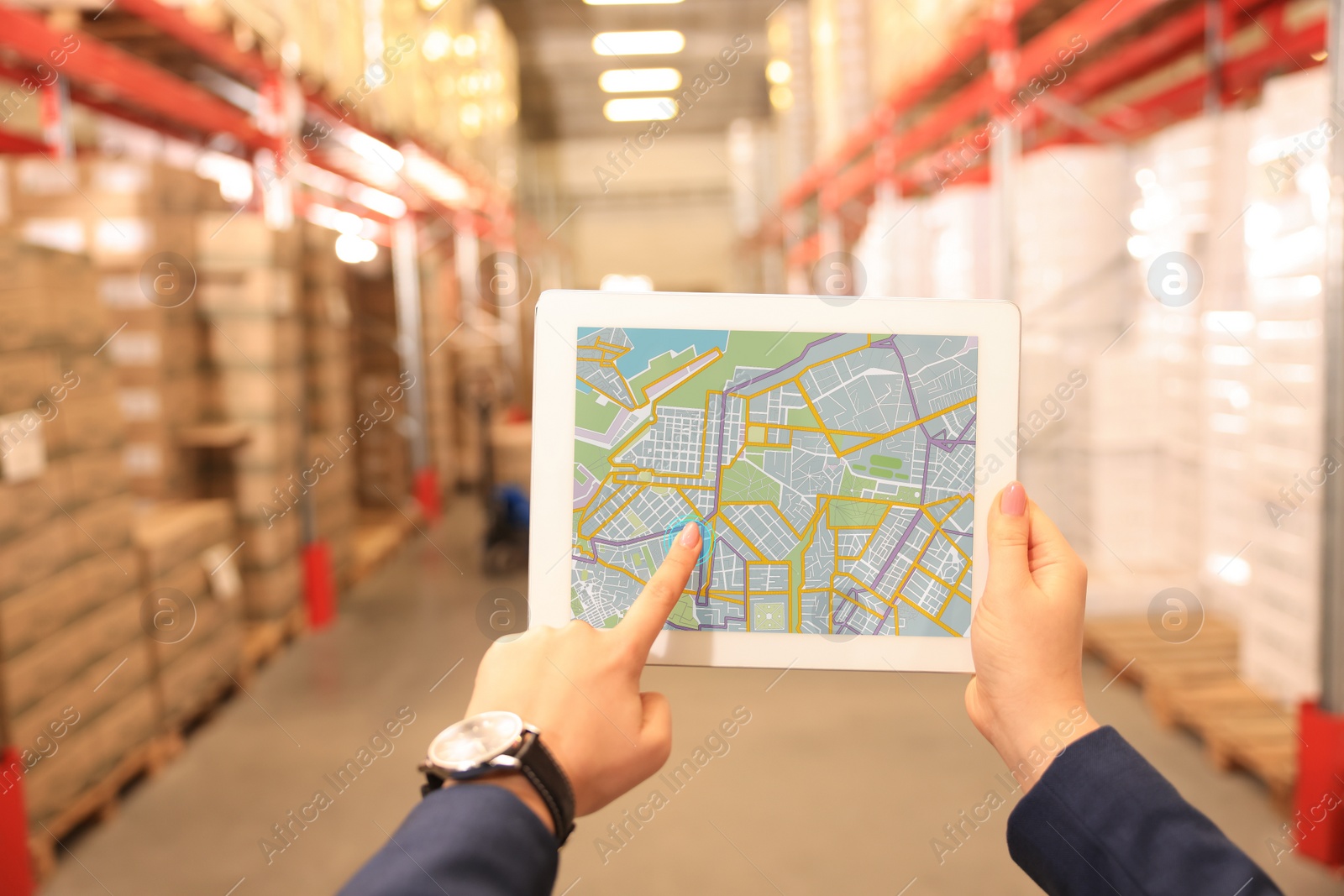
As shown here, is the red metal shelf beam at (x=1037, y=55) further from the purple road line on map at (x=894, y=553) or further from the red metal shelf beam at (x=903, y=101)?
the purple road line on map at (x=894, y=553)

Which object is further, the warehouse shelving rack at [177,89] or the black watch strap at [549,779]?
the warehouse shelving rack at [177,89]

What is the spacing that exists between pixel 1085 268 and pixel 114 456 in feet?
14.7

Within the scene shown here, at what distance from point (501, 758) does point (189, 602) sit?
11.7ft

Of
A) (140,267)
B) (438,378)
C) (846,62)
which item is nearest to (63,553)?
(140,267)

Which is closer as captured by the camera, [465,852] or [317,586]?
[465,852]

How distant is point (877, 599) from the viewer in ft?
3.84

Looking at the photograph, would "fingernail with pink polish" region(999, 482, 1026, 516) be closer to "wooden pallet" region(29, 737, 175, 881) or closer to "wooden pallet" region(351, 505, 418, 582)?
"wooden pallet" region(29, 737, 175, 881)

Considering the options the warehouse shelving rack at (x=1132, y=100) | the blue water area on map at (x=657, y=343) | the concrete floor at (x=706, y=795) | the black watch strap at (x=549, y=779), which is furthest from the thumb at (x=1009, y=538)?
the warehouse shelving rack at (x=1132, y=100)

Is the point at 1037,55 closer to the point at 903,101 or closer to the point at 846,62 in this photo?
the point at 903,101

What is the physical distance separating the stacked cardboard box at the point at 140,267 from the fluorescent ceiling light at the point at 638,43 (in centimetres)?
1132

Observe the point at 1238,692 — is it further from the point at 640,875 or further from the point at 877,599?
the point at 877,599

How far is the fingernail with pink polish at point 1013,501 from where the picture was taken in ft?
3.66

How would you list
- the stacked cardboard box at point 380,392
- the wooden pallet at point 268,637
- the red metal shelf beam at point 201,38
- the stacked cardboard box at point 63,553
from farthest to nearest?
the stacked cardboard box at point 380,392, the wooden pallet at point 268,637, the red metal shelf beam at point 201,38, the stacked cardboard box at point 63,553

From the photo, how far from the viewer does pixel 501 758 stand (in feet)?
2.90
